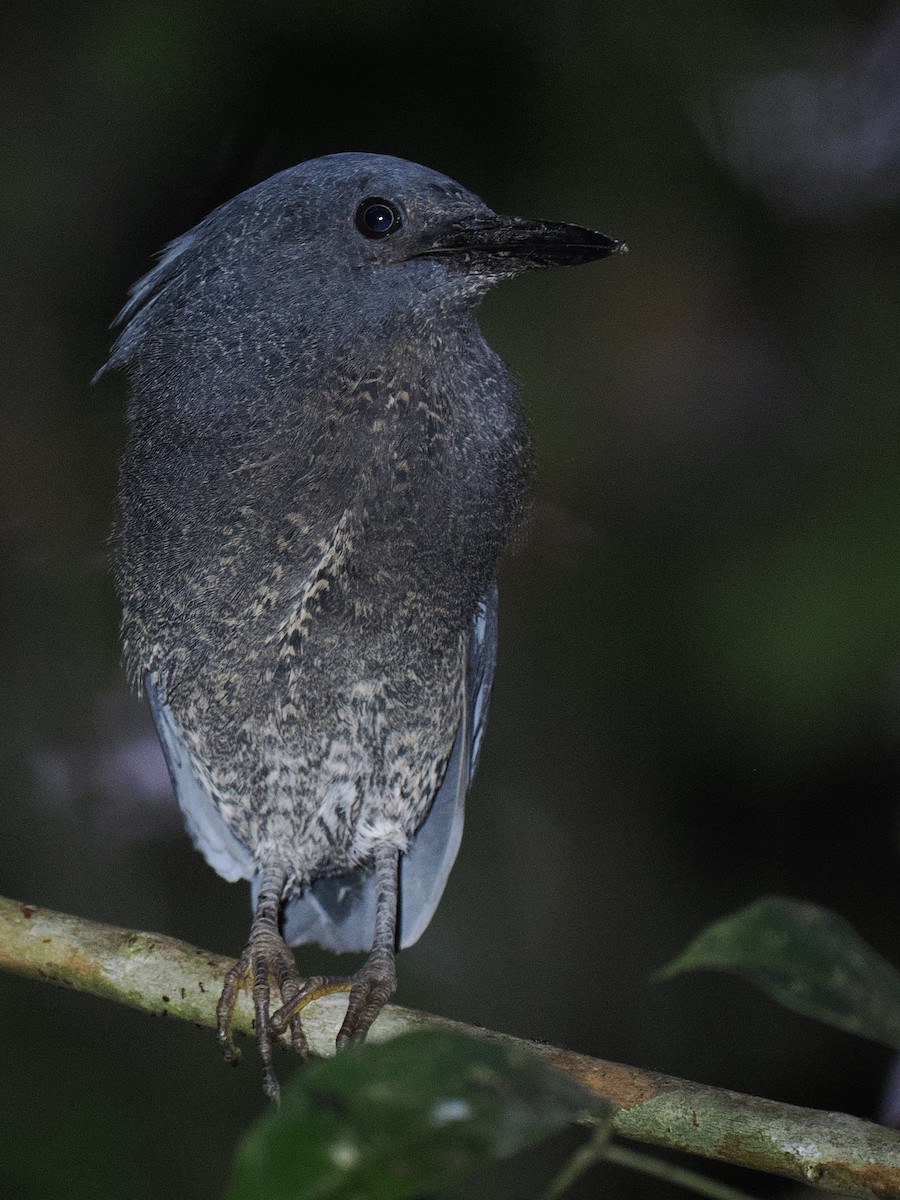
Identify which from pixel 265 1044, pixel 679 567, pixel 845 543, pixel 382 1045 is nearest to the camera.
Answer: pixel 382 1045

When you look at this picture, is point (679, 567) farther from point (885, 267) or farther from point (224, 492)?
point (224, 492)

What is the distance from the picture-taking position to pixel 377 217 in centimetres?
119

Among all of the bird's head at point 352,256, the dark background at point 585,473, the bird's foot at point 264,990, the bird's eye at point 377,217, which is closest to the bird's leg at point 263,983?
the bird's foot at point 264,990

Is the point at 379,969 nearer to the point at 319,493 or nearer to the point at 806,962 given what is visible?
the point at 319,493

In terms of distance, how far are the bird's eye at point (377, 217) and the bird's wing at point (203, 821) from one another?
711mm

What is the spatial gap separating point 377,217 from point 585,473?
54cm

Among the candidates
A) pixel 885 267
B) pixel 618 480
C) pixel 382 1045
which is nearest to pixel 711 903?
pixel 618 480

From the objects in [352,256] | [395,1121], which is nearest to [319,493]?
[352,256]

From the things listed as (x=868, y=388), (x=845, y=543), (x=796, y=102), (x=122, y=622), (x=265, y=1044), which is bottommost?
(x=265, y=1044)

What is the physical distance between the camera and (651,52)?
1413mm

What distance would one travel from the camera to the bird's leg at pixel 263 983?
117cm

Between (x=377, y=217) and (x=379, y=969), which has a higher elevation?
(x=377, y=217)

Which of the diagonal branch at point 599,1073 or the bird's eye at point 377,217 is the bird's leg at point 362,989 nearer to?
the diagonal branch at point 599,1073

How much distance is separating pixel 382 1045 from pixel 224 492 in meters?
0.82
